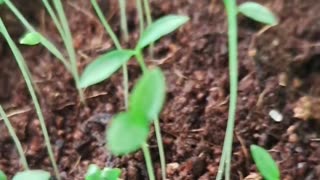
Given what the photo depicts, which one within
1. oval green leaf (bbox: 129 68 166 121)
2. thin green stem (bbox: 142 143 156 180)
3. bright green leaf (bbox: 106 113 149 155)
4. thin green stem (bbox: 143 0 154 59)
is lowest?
bright green leaf (bbox: 106 113 149 155)

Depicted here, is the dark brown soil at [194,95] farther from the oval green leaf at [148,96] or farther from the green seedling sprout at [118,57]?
the oval green leaf at [148,96]

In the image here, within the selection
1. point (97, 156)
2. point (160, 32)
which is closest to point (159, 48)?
point (97, 156)

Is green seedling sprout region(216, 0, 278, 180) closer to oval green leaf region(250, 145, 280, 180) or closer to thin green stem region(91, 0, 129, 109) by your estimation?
oval green leaf region(250, 145, 280, 180)

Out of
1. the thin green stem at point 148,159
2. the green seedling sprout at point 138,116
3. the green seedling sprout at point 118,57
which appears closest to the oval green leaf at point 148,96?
the green seedling sprout at point 138,116

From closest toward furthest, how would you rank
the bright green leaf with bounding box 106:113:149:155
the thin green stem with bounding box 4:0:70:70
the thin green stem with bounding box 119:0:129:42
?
the bright green leaf with bounding box 106:113:149:155, the thin green stem with bounding box 4:0:70:70, the thin green stem with bounding box 119:0:129:42

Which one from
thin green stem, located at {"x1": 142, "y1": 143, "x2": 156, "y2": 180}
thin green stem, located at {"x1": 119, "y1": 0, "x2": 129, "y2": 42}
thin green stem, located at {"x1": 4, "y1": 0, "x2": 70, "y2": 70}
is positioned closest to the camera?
thin green stem, located at {"x1": 142, "y1": 143, "x2": 156, "y2": 180}

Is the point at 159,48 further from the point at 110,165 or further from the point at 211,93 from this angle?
the point at 110,165

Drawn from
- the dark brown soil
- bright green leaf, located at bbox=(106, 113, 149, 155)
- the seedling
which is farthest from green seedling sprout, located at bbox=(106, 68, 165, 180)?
the dark brown soil

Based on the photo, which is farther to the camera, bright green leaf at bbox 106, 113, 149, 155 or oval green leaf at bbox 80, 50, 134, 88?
oval green leaf at bbox 80, 50, 134, 88
